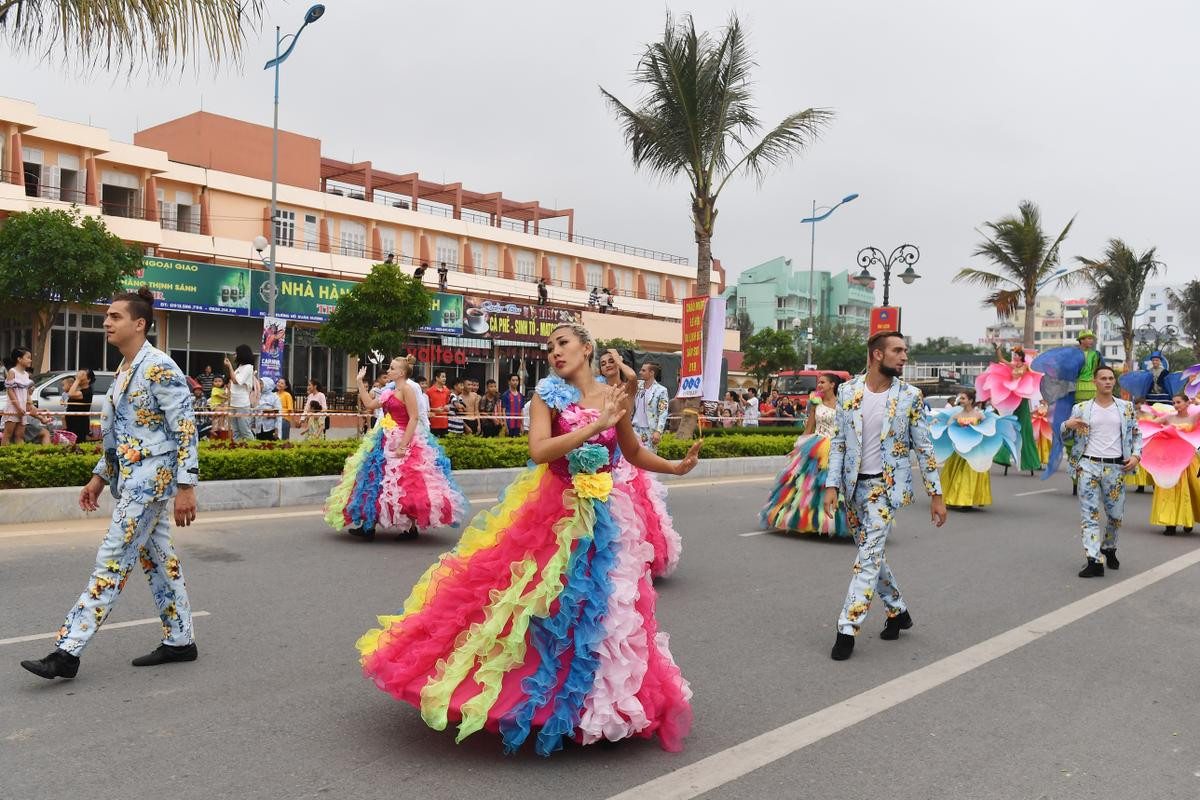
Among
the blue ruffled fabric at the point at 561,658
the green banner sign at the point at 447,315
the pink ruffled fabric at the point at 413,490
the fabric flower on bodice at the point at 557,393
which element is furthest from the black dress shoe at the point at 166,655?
the green banner sign at the point at 447,315

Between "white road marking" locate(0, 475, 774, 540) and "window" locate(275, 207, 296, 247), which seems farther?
"window" locate(275, 207, 296, 247)

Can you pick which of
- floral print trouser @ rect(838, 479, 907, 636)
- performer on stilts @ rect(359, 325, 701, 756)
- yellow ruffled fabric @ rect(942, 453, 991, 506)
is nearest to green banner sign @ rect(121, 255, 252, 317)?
yellow ruffled fabric @ rect(942, 453, 991, 506)

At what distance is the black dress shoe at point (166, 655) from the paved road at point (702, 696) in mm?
110

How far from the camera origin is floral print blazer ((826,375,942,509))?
6.11 m

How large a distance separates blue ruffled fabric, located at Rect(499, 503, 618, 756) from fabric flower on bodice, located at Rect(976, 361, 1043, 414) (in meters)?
12.2

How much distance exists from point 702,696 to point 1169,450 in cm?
857

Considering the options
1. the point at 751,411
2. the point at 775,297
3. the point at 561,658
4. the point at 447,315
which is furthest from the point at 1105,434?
the point at 775,297

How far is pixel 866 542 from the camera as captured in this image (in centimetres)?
606

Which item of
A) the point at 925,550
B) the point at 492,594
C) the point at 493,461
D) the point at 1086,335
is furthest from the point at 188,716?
the point at 1086,335

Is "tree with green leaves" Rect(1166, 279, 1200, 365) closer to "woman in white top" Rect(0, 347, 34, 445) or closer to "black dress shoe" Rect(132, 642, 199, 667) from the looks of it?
"woman in white top" Rect(0, 347, 34, 445)

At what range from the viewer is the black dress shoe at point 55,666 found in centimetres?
477

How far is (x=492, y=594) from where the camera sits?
4062 millimetres

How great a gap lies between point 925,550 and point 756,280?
3743 inches

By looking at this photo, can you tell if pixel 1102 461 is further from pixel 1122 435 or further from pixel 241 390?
pixel 241 390
